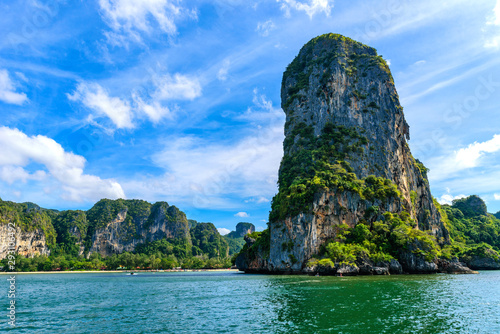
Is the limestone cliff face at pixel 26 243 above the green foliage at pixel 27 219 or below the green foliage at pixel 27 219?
below

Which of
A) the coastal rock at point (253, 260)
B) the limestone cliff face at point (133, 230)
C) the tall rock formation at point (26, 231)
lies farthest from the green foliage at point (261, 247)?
the limestone cliff face at point (133, 230)

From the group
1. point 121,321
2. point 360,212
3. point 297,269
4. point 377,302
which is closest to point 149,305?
point 121,321

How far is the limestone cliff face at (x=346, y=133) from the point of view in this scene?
2869 inches

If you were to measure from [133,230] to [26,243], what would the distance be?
61.1 metres

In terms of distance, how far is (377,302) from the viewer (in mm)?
26094

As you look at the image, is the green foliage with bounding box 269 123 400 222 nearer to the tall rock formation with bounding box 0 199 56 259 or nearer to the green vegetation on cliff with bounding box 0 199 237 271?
the green vegetation on cliff with bounding box 0 199 237 271

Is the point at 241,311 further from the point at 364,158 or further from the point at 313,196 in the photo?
the point at 364,158

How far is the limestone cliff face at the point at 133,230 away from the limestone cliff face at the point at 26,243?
100 feet

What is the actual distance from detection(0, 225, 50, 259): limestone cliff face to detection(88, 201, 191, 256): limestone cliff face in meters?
30.6

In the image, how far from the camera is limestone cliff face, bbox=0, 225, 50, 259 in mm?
124975

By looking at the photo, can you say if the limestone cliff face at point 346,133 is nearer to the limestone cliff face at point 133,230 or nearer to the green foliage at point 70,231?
the limestone cliff face at point 133,230

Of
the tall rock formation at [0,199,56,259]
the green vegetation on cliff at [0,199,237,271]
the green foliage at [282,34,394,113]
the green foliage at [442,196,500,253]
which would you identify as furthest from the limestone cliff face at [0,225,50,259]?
the green foliage at [442,196,500,253]

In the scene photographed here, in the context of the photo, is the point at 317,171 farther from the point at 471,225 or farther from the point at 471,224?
the point at 471,224

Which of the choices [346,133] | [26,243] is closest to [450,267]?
[346,133]
